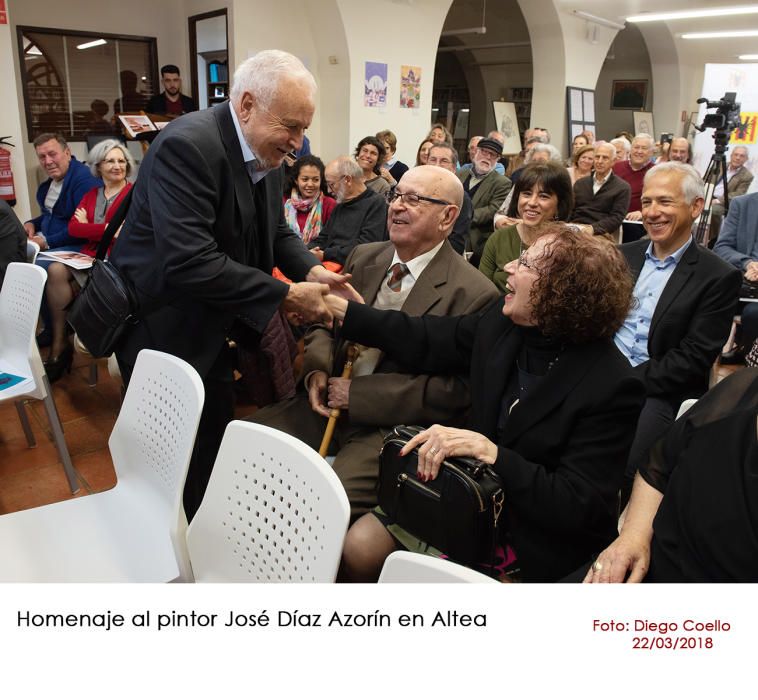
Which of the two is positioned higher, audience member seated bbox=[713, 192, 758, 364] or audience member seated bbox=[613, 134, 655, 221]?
audience member seated bbox=[613, 134, 655, 221]

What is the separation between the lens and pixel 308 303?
1952 millimetres

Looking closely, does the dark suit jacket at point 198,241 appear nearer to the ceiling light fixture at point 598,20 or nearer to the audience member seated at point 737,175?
the audience member seated at point 737,175

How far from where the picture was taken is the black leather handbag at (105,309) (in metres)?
1.83

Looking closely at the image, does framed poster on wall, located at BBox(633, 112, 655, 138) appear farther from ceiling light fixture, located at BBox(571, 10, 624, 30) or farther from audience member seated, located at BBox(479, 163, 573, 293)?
audience member seated, located at BBox(479, 163, 573, 293)

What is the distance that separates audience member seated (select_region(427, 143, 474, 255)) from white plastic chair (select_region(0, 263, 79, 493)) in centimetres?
199

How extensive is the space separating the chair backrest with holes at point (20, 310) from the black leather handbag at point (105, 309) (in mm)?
670

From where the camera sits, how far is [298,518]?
4.05ft

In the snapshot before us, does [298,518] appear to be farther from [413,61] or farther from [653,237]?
[413,61]

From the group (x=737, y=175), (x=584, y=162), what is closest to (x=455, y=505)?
(x=584, y=162)

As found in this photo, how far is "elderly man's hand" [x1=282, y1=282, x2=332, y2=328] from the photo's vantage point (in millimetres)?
1934

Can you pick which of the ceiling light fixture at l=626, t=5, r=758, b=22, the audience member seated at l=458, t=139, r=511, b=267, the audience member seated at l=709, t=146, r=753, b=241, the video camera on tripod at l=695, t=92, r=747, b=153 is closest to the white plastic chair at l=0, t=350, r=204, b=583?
the audience member seated at l=458, t=139, r=511, b=267

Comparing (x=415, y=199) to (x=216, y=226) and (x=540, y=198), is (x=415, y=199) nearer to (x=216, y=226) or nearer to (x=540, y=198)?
(x=216, y=226)
